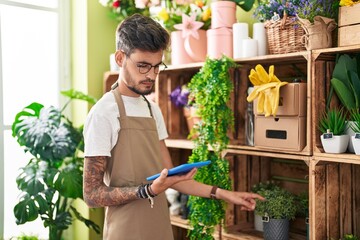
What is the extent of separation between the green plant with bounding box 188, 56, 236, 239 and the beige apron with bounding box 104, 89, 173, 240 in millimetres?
408

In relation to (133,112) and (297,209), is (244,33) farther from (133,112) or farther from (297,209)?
(297,209)

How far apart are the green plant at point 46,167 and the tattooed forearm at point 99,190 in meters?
1.01

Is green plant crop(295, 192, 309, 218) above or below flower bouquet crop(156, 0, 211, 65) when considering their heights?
below

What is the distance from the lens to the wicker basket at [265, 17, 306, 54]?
6.72 feet

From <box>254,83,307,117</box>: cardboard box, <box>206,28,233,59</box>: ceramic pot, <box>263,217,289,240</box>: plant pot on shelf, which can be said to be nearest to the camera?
<box>254,83,307,117</box>: cardboard box

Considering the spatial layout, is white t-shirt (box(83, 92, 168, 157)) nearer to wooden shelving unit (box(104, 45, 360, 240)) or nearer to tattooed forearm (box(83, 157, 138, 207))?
tattooed forearm (box(83, 157, 138, 207))

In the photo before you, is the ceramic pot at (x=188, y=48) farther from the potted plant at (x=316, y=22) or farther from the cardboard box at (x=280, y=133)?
the potted plant at (x=316, y=22)

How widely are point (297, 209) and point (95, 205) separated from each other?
3.71 feet

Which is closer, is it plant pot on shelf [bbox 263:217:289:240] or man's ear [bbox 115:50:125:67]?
man's ear [bbox 115:50:125:67]

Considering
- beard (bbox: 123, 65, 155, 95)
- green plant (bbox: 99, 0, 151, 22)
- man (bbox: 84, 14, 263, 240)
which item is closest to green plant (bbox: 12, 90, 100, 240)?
green plant (bbox: 99, 0, 151, 22)

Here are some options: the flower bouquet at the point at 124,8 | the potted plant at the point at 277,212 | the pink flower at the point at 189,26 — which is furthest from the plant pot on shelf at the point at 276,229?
the flower bouquet at the point at 124,8

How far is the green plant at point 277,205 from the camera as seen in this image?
7.29 feet

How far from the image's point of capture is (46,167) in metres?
2.72

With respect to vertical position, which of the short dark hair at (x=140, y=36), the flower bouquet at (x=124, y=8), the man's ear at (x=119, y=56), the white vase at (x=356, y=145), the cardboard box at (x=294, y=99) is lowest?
the white vase at (x=356, y=145)
